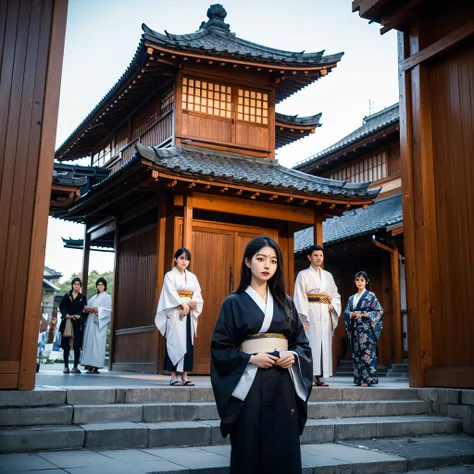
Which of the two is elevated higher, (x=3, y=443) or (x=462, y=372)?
(x=462, y=372)

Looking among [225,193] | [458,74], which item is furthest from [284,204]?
[458,74]

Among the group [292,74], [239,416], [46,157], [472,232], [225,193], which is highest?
[292,74]

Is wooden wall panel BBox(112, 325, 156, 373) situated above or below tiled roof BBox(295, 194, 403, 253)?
below

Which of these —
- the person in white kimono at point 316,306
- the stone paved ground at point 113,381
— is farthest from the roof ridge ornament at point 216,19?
the stone paved ground at point 113,381

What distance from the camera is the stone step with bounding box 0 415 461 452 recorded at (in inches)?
200

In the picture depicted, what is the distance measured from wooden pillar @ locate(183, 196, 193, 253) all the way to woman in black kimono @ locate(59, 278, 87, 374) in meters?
2.21

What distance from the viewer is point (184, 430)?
5.66 metres

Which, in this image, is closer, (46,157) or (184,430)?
(184,430)

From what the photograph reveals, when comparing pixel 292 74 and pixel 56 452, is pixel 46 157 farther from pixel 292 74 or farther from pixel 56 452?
pixel 292 74

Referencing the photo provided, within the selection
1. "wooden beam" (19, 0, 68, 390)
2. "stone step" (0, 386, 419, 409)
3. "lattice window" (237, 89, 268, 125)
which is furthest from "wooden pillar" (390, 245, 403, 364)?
"wooden beam" (19, 0, 68, 390)

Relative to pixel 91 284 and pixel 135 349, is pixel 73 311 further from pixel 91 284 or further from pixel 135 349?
pixel 91 284

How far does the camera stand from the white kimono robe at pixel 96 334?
11.5 m

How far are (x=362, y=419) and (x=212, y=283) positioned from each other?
16.7ft

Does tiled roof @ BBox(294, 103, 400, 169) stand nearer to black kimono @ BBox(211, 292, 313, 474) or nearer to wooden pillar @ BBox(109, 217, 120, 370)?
wooden pillar @ BBox(109, 217, 120, 370)
